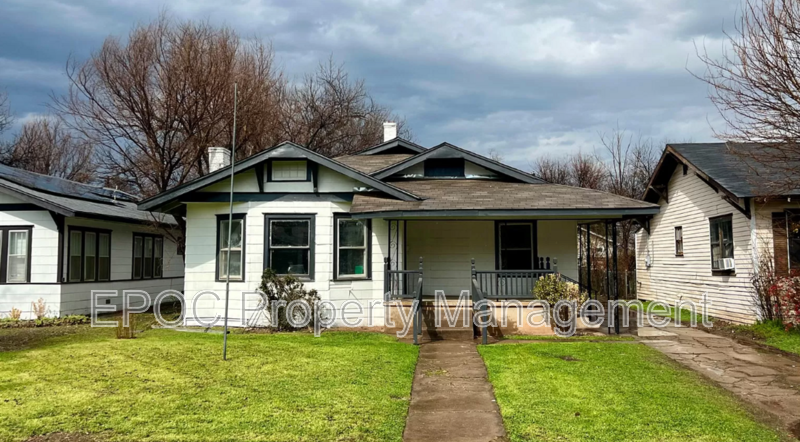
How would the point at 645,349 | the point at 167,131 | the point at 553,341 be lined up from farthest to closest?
1. the point at 167,131
2. the point at 553,341
3. the point at 645,349

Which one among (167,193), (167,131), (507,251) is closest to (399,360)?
(507,251)

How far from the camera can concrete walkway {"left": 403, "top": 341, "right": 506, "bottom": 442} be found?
18.7ft

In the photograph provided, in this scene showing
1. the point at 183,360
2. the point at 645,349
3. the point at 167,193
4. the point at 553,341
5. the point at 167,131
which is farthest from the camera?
the point at 167,131

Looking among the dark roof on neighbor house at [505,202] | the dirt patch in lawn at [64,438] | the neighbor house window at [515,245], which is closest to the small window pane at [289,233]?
the dark roof on neighbor house at [505,202]

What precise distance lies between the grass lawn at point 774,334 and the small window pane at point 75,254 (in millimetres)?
16288

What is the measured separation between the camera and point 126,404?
6.42 m

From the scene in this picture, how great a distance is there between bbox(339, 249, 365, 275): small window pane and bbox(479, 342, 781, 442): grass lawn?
14.3 feet

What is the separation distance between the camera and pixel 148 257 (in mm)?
18594

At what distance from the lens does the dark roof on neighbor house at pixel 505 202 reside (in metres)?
11.7

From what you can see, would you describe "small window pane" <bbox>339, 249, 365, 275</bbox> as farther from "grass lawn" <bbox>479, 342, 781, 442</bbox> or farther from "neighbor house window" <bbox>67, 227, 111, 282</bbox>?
"neighbor house window" <bbox>67, 227, 111, 282</bbox>

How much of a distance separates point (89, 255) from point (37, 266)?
4.94 ft

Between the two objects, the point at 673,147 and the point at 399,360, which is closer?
the point at 399,360

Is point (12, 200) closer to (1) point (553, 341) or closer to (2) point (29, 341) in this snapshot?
(2) point (29, 341)

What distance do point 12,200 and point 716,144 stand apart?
19764 millimetres
